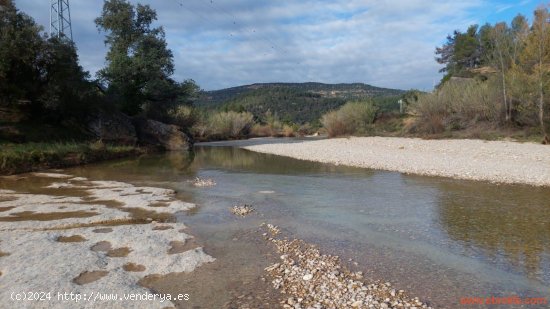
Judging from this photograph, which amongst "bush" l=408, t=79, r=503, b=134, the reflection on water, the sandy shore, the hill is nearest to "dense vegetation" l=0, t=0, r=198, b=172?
the sandy shore

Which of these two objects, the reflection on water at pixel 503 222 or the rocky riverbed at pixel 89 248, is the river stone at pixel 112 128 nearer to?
the rocky riverbed at pixel 89 248

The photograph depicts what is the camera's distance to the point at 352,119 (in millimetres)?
48312

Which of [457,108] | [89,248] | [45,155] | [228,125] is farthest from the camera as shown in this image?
[228,125]

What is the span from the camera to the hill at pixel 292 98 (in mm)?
115062

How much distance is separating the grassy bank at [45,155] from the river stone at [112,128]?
4046mm

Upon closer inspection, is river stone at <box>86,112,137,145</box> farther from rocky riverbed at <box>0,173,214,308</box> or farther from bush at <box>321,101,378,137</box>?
bush at <box>321,101,378,137</box>

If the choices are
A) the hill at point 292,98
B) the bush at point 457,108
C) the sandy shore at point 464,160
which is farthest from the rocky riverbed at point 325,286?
the hill at point 292,98

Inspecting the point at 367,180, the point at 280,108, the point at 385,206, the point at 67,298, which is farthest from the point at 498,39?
the point at 280,108

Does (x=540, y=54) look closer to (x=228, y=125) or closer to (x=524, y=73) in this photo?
(x=524, y=73)

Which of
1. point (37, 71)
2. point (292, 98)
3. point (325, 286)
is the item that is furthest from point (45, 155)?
point (292, 98)

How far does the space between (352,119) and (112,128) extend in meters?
28.3

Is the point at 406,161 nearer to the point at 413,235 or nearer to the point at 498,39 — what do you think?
the point at 413,235

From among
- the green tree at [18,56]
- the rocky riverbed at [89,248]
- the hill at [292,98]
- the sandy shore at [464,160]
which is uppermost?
the hill at [292,98]

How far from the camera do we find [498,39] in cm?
3572
